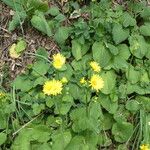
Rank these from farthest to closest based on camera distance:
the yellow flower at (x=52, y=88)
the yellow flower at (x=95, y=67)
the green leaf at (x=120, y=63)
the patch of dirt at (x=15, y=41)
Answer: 1. the patch of dirt at (x=15, y=41)
2. the green leaf at (x=120, y=63)
3. the yellow flower at (x=95, y=67)
4. the yellow flower at (x=52, y=88)

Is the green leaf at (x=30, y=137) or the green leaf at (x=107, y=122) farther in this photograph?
the green leaf at (x=107, y=122)

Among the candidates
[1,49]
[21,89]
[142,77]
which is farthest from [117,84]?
[1,49]

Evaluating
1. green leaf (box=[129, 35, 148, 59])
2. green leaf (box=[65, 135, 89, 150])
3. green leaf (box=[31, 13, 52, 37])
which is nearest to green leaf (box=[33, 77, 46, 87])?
green leaf (box=[31, 13, 52, 37])

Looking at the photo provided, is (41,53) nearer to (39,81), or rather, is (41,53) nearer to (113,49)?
(39,81)

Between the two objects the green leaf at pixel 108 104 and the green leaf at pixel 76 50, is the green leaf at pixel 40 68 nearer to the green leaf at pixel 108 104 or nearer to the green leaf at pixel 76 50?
the green leaf at pixel 76 50

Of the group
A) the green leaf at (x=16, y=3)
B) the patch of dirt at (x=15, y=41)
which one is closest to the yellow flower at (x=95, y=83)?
the patch of dirt at (x=15, y=41)

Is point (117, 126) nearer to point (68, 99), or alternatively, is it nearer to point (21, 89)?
point (68, 99)
